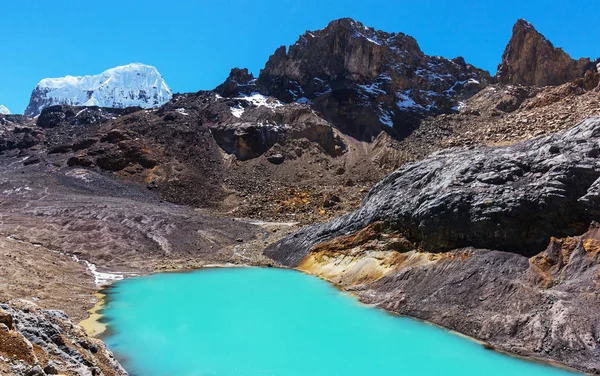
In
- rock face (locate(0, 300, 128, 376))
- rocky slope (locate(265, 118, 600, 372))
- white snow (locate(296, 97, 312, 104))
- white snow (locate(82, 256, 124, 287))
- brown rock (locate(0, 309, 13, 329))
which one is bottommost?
white snow (locate(82, 256, 124, 287))

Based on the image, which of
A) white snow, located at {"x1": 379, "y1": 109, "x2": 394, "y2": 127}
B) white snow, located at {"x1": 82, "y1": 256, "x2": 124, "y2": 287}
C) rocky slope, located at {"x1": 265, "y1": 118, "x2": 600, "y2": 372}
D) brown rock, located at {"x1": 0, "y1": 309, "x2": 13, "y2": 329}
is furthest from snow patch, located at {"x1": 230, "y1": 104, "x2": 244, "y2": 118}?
brown rock, located at {"x1": 0, "y1": 309, "x2": 13, "y2": 329}

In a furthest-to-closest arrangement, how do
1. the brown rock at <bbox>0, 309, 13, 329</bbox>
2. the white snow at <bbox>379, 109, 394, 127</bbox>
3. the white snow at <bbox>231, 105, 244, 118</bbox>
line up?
the white snow at <bbox>231, 105, 244, 118</bbox> < the white snow at <bbox>379, 109, 394, 127</bbox> < the brown rock at <bbox>0, 309, 13, 329</bbox>

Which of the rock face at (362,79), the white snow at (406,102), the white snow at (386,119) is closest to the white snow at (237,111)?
the rock face at (362,79)

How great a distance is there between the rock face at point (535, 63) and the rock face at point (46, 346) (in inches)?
5071

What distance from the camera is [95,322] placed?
24.2m

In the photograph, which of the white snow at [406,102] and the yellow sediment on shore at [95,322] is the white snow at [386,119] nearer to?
the white snow at [406,102]

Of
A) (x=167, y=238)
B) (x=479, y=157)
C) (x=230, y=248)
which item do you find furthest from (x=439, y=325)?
(x=167, y=238)

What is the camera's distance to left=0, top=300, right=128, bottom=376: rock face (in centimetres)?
844

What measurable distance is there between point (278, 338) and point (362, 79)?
359ft

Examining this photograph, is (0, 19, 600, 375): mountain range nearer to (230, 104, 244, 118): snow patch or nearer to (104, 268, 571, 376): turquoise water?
(230, 104, 244, 118): snow patch

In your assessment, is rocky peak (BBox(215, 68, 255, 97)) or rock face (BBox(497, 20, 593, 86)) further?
rocky peak (BBox(215, 68, 255, 97))

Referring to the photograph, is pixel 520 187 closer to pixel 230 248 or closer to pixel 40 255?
pixel 230 248

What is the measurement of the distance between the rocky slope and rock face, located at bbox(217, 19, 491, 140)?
242ft

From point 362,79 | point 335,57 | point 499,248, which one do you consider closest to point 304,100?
A: point 362,79
